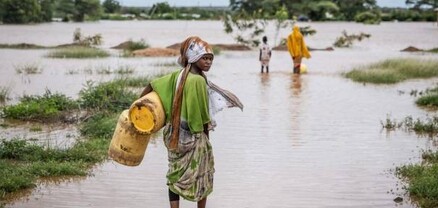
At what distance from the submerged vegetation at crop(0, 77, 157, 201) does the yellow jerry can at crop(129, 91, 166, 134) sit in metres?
1.81

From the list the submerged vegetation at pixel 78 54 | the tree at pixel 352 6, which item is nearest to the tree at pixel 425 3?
the tree at pixel 352 6

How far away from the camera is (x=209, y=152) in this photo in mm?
5316

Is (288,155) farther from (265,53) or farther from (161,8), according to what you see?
(161,8)

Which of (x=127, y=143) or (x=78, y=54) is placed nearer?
(x=127, y=143)

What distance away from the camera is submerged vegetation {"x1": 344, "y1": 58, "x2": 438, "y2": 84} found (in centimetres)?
1836

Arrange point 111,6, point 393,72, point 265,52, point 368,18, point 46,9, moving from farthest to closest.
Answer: point 111,6 → point 368,18 → point 46,9 → point 265,52 → point 393,72

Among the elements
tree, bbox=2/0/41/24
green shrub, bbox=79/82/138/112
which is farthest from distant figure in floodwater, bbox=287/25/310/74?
tree, bbox=2/0/41/24

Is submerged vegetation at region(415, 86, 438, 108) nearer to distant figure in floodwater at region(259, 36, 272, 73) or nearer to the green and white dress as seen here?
distant figure in floodwater at region(259, 36, 272, 73)

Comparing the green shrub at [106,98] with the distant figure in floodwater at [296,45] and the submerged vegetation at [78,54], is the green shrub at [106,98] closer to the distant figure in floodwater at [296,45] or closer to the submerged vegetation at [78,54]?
the distant figure in floodwater at [296,45]

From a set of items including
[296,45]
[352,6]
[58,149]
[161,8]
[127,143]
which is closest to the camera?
[127,143]

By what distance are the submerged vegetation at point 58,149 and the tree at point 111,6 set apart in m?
119

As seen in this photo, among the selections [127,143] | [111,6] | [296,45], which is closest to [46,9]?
[111,6]

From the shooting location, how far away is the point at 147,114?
5160 mm

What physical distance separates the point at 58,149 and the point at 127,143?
9.16 feet
